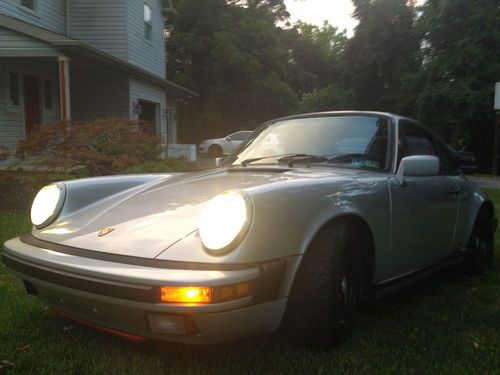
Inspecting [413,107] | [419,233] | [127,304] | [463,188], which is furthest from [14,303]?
[413,107]

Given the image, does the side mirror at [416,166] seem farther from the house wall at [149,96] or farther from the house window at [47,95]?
the house window at [47,95]

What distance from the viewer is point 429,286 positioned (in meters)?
3.77

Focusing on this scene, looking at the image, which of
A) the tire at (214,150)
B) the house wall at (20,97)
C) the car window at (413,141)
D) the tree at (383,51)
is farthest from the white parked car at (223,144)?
the car window at (413,141)


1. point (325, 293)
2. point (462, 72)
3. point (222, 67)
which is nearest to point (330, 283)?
point (325, 293)

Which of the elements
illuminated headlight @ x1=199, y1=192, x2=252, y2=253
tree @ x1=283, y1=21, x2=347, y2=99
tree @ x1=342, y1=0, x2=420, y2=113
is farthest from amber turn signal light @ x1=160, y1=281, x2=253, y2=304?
tree @ x1=283, y1=21, x2=347, y2=99

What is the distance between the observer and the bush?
24.7ft

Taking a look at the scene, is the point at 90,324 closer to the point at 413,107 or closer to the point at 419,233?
the point at 419,233

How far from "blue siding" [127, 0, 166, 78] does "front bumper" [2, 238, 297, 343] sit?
1387cm

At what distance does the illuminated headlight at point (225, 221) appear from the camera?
2004 mm

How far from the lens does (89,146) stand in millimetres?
7781

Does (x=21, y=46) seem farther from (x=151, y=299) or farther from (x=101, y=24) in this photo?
(x=151, y=299)

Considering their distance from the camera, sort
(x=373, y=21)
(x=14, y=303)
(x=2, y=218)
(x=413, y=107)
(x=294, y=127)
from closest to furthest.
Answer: (x=14, y=303) < (x=294, y=127) < (x=2, y=218) < (x=413, y=107) < (x=373, y=21)

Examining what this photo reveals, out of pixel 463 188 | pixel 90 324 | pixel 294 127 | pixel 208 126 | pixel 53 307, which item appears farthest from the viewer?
pixel 208 126

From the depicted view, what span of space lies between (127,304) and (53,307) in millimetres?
656
